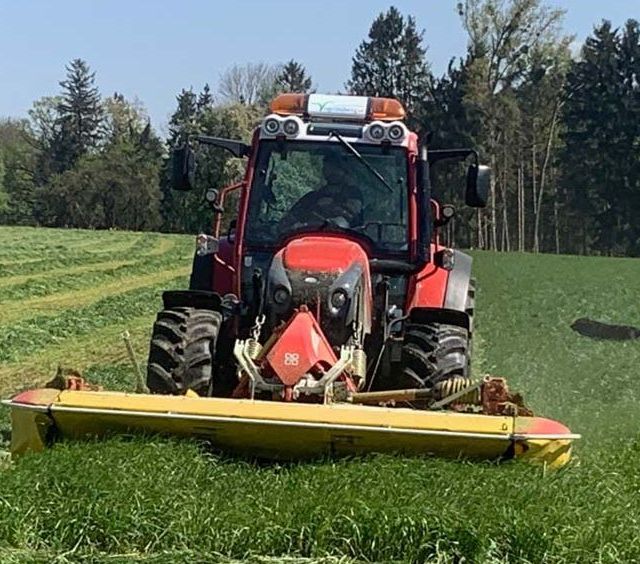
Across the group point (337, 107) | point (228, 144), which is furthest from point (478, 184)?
point (228, 144)

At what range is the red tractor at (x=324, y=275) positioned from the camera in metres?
6.79

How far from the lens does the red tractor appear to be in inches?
267

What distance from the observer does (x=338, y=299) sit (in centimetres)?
701

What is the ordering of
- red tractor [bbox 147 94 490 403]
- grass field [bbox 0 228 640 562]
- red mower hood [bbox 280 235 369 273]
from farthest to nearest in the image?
red mower hood [bbox 280 235 369 273], red tractor [bbox 147 94 490 403], grass field [bbox 0 228 640 562]

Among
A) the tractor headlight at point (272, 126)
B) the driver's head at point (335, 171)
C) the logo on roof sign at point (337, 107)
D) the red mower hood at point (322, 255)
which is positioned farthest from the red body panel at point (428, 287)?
the tractor headlight at point (272, 126)

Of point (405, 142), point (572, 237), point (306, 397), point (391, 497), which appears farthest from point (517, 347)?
point (572, 237)

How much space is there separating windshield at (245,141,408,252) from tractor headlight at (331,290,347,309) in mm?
894

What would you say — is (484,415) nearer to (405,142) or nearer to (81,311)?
(405,142)

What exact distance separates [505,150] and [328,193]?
45805mm

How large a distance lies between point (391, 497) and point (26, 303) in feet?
55.4

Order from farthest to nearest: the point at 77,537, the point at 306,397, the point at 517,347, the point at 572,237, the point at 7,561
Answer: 1. the point at 572,237
2. the point at 517,347
3. the point at 306,397
4. the point at 77,537
5. the point at 7,561

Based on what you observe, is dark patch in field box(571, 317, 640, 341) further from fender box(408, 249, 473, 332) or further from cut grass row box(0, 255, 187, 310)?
cut grass row box(0, 255, 187, 310)

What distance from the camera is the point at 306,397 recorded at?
6.44 meters

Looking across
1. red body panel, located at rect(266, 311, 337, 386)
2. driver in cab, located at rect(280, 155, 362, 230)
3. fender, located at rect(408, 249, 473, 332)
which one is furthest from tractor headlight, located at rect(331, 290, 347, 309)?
driver in cab, located at rect(280, 155, 362, 230)
